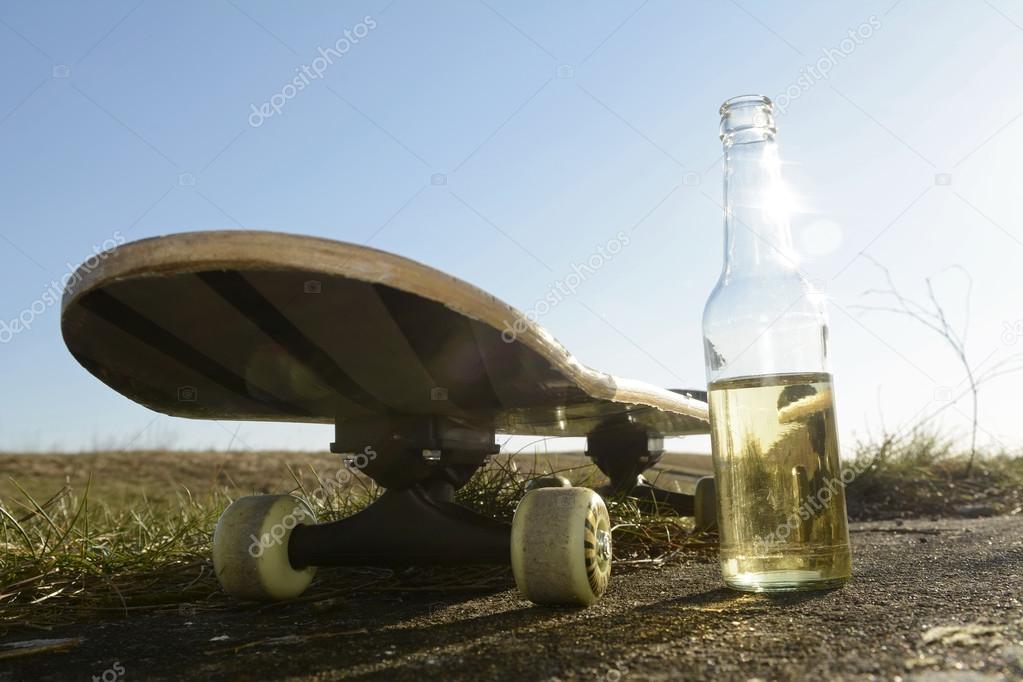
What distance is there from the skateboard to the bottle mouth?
0.63 m

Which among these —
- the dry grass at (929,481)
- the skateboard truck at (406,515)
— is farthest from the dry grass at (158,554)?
the dry grass at (929,481)

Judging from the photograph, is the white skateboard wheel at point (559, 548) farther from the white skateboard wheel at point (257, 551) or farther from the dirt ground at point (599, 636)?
the white skateboard wheel at point (257, 551)

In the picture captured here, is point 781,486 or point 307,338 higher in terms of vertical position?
point 307,338

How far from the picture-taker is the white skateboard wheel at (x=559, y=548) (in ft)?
5.09

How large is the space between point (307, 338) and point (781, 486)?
998 millimetres

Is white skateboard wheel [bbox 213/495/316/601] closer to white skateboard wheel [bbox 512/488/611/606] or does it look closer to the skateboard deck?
the skateboard deck

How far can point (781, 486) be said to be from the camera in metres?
1.76

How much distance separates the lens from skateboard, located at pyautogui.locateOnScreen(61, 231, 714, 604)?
138cm

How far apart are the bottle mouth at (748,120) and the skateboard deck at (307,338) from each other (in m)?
0.63

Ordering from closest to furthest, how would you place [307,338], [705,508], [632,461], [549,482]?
[307,338]
[549,482]
[705,508]
[632,461]

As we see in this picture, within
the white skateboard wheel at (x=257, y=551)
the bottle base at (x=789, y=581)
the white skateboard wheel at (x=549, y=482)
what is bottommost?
the bottle base at (x=789, y=581)

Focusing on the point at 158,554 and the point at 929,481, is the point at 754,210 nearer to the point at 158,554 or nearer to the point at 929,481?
the point at 158,554

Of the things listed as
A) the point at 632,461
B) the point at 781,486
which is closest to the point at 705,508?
the point at 632,461

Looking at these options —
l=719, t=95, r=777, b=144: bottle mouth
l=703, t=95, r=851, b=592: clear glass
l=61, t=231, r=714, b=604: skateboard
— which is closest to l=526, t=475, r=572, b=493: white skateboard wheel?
l=61, t=231, r=714, b=604: skateboard
